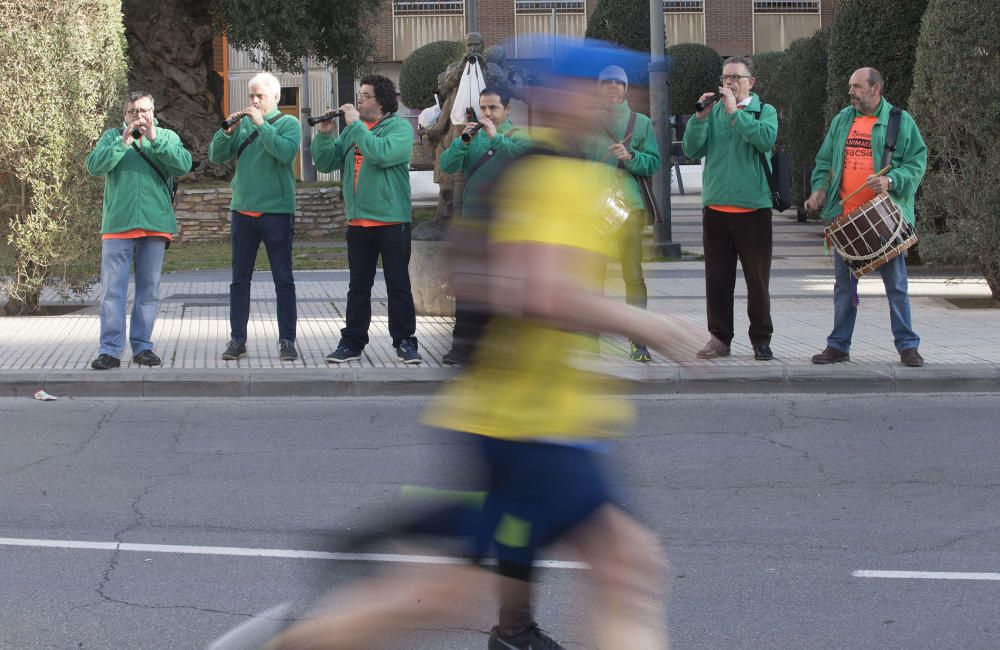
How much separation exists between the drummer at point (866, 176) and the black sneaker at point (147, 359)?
4.54 metres

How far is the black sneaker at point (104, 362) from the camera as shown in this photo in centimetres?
978

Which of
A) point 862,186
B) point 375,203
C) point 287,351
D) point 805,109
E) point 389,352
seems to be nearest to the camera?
point 862,186

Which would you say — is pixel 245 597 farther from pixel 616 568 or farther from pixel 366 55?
pixel 366 55

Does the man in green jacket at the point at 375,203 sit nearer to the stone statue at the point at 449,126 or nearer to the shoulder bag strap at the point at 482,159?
the shoulder bag strap at the point at 482,159

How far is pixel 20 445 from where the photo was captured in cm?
792

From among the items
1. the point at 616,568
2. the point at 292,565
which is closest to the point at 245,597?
the point at 292,565

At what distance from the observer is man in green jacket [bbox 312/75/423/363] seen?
9891 millimetres

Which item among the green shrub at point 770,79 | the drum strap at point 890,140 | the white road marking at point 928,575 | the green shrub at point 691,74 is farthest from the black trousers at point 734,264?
the green shrub at point 691,74

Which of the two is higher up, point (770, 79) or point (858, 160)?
point (770, 79)

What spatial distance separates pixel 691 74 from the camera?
3575 cm

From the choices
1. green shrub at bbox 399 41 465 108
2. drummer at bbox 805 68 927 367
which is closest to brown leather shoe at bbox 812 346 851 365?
drummer at bbox 805 68 927 367

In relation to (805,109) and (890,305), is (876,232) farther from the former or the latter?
(805,109)

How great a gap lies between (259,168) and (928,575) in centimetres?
600

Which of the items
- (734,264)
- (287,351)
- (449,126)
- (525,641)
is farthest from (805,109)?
(525,641)
